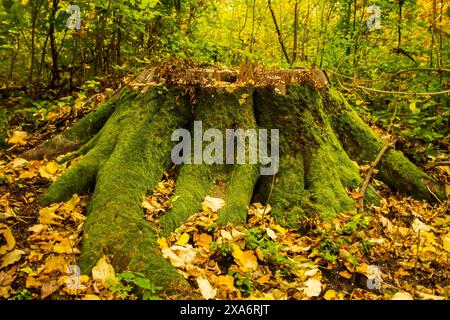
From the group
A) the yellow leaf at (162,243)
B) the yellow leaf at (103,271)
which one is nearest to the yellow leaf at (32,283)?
the yellow leaf at (103,271)

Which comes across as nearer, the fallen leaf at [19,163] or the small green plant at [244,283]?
the small green plant at [244,283]

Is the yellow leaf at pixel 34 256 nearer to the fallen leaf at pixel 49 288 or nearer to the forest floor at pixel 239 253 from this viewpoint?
the forest floor at pixel 239 253

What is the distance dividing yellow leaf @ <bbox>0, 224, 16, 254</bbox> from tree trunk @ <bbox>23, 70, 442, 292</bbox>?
1.84 feet

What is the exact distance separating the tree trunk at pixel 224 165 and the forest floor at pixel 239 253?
0.50ft

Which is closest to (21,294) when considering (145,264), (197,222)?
(145,264)

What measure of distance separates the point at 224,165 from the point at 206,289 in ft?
5.36

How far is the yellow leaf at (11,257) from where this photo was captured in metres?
2.68

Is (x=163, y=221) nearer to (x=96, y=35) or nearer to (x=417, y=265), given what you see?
(x=417, y=265)

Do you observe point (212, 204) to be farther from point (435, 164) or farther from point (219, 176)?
point (435, 164)

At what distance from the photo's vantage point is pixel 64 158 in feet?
13.8

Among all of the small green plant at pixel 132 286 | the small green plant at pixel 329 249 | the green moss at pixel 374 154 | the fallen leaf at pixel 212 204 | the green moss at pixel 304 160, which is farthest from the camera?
the green moss at pixel 374 154

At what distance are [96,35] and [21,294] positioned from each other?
Answer: 522 centimetres

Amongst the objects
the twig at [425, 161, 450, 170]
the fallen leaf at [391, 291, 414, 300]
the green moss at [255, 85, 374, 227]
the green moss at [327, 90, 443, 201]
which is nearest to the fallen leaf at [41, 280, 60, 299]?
the green moss at [255, 85, 374, 227]

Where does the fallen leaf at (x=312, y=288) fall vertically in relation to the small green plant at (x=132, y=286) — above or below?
below
